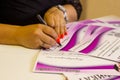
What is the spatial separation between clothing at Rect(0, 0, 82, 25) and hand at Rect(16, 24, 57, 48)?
281mm

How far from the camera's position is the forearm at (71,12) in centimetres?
117

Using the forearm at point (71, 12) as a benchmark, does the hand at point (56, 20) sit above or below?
below

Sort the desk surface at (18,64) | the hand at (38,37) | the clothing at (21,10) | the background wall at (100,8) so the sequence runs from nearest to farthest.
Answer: the desk surface at (18,64) < the hand at (38,37) < the clothing at (21,10) < the background wall at (100,8)

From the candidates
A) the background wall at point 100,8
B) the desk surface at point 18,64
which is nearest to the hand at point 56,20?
the desk surface at point 18,64

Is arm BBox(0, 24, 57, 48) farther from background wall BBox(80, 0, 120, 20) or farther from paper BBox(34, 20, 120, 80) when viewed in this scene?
background wall BBox(80, 0, 120, 20)

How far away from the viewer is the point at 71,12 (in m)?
1.20

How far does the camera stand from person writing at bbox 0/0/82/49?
0.86 meters

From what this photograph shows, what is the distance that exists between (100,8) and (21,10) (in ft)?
2.24

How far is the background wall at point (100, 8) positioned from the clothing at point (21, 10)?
22.1 inches

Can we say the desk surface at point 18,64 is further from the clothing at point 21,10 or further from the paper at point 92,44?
the clothing at point 21,10

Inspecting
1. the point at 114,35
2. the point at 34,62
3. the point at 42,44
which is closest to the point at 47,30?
the point at 42,44

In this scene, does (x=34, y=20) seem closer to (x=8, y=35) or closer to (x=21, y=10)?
(x=21, y=10)

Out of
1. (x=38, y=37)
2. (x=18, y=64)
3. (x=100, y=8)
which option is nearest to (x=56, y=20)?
(x=38, y=37)

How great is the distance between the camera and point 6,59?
2.52 ft
